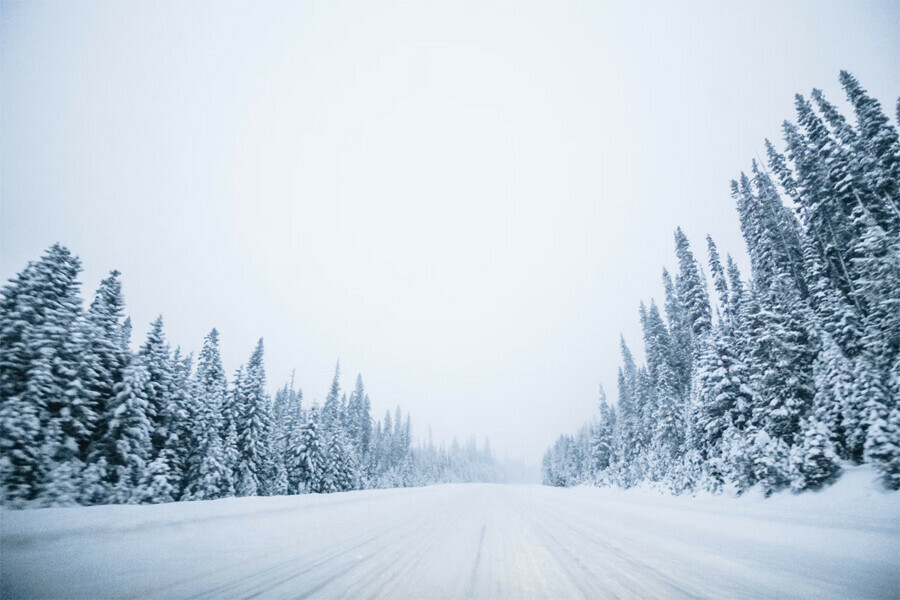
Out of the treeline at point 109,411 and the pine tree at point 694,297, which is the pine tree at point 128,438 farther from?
the pine tree at point 694,297

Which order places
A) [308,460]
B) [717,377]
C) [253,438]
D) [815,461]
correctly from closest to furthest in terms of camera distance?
[815,461], [717,377], [253,438], [308,460]

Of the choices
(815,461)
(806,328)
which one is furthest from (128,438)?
(806,328)

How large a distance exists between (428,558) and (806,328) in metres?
23.8

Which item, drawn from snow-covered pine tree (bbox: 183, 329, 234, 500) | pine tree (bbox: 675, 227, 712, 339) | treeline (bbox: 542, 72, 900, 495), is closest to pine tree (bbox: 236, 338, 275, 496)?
snow-covered pine tree (bbox: 183, 329, 234, 500)

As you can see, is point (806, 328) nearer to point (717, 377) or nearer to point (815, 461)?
point (717, 377)

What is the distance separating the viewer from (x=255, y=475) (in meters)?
29.1

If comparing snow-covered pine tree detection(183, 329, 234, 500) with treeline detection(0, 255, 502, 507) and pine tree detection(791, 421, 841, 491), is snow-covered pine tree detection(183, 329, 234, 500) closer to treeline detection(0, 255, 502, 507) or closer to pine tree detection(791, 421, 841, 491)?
treeline detection(0, 255, 502, 507)

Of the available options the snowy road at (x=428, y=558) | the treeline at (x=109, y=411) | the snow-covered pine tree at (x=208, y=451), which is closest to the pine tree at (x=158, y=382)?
the treeline at (x=109, y=411)

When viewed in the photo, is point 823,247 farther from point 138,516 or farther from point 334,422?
point 334,422

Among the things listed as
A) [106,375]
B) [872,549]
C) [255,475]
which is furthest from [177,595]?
[255,475]

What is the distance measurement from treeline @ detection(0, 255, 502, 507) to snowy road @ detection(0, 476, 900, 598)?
9.61 meters

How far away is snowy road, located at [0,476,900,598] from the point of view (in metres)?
4.44

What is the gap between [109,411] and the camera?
1925 cm

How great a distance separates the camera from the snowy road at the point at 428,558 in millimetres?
4438
